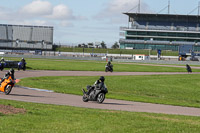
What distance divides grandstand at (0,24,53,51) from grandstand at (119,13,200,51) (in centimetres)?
3026

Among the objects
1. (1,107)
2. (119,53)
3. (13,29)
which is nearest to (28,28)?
(13,29)

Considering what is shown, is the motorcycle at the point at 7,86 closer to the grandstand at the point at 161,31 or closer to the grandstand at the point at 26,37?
the grandstand at the point at 26,37

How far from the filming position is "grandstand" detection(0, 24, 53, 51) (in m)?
135

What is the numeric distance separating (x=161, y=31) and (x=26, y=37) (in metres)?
51.2

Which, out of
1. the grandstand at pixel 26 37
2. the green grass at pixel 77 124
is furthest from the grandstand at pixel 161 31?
the green grass at pixel 77 124

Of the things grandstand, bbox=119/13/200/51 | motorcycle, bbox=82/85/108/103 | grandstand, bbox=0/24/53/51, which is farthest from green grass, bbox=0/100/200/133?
grandstand, bbox=119/13/200/51

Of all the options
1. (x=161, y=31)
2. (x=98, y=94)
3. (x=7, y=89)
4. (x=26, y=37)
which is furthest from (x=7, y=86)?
(x=161, y=31)

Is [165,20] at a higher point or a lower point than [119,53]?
higher

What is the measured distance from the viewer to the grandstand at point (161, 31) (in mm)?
150500

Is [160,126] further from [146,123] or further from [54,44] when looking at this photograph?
[54,44]

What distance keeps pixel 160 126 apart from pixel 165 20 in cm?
14577

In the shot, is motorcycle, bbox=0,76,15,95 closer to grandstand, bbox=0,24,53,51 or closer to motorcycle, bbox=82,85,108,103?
motorcycle, bbox=82,85,108,103

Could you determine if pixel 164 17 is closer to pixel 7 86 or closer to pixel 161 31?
pixel 161 31

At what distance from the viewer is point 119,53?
127 meters
